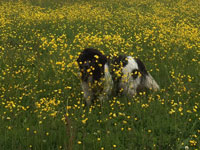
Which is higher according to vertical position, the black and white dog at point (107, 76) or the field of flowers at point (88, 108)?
the black and white dog at point (107, 76)

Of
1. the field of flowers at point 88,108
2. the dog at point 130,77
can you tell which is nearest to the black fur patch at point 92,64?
the field of flowers at point 88,108

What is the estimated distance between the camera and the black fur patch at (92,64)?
16.2ft

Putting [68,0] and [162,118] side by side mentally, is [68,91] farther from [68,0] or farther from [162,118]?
[68,0]

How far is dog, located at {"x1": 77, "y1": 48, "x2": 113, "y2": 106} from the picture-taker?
16.2 feet

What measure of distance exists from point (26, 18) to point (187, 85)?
351 inches

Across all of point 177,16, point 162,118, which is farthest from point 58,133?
point 177,16

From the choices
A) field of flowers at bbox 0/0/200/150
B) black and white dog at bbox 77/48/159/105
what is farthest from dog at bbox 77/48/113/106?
field of flowers at bbox 0/0/200/150

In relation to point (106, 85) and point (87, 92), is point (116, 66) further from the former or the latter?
point (87, 92)

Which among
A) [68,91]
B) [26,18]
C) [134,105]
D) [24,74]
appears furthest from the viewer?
[26,18]

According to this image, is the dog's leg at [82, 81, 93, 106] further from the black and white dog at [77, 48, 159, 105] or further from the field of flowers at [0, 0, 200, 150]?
the field of flowers at [0, 0, 200, 150]

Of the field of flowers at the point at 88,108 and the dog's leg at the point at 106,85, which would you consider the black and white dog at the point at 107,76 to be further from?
the field of flowers at the point at 88,108

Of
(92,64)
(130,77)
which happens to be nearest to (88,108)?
(92,64)

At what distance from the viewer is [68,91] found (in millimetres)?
5727

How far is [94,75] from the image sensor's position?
199 inches
